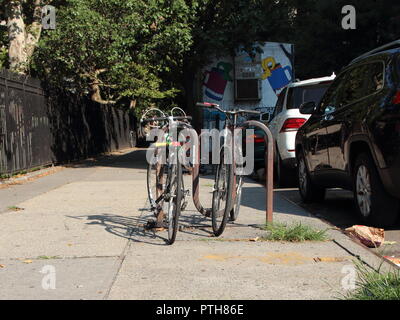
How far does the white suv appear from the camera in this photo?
979cm

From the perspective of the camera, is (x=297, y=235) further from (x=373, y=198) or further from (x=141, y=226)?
(x=141, y=226)

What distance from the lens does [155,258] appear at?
4.93 metres

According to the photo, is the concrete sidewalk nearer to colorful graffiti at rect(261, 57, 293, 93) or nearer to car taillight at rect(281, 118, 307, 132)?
car taillight at rect(281, 118, 307, 132)

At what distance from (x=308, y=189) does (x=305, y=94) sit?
2.36m

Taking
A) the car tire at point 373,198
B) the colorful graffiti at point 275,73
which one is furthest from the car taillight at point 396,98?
the colorful graffiti at point 275,73

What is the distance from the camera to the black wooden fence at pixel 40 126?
40.8 ft

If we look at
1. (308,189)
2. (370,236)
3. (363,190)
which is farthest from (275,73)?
(370,236)

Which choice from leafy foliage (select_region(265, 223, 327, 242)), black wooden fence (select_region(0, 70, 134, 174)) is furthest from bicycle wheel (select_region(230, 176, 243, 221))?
black wooden fence (select_region(0, 70, 134, 174))

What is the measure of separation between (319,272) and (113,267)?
165 centimetres

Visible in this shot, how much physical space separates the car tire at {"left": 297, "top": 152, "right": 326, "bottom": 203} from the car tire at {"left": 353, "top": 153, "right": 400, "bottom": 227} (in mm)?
1710

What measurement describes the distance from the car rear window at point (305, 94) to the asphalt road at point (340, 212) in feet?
5.29
